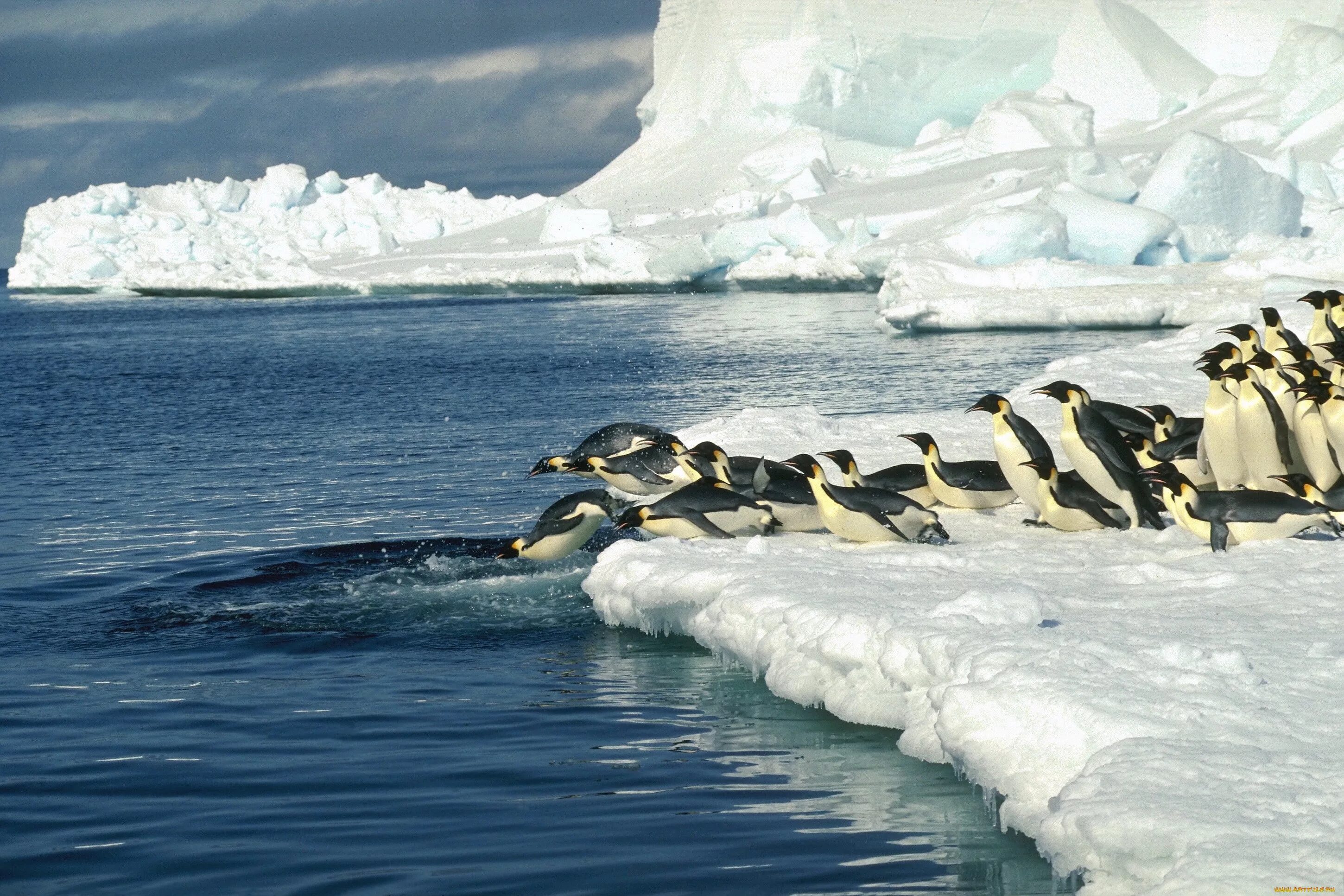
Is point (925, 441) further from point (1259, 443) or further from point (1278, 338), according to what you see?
point (1278, 338)

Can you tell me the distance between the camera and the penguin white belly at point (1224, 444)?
843 cm

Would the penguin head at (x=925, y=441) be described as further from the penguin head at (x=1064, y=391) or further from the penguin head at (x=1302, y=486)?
the penguin head at (x=1302, y=486)

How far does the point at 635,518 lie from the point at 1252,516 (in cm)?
335

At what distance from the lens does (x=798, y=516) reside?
29.0 feet

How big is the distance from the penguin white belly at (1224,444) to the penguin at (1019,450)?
901mm

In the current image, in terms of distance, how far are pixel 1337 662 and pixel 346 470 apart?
38.8 feet

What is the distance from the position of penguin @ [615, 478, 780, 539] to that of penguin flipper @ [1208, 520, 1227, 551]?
2.45 metres

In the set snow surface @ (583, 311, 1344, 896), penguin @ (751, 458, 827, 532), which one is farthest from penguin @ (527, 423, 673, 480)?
snow surface @ (583, 311, 1344, 896)

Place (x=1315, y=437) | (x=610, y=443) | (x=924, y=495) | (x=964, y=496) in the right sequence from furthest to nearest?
(x=610, y=443)
(x=924, y=495)
(x=964, y=496)
(x=1315, y=437)

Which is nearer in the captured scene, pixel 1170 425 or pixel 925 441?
pixel 925 441

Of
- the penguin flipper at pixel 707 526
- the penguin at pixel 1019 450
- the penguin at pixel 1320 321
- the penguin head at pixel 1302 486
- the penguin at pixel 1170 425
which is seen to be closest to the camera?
the penguin head at pixel 1302 486

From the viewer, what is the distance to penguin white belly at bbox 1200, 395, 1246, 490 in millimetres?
8430

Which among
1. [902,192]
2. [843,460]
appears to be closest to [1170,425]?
[843,460]

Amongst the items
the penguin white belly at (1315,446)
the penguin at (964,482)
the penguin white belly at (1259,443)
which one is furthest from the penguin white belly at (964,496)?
the penguin white belly at (1315,446)
